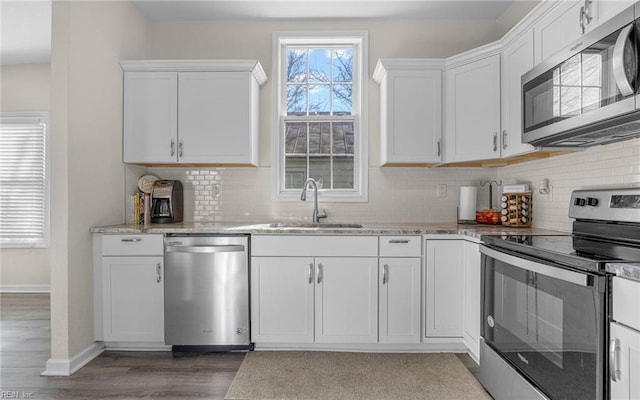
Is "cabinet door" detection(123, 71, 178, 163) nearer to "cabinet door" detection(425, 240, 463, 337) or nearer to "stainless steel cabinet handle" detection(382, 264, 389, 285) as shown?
"stainless steel cabinet handle" detection(382, 264, 389, 285)

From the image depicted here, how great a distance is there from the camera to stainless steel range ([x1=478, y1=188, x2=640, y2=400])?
4.35 ft

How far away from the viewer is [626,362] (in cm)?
121

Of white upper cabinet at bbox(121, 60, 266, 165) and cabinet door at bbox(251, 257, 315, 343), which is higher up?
Result: white upper cabinet at bbox(121, 60, 266, 165)

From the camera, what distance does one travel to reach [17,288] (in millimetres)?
4465

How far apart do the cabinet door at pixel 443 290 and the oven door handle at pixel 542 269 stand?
50 centimetres

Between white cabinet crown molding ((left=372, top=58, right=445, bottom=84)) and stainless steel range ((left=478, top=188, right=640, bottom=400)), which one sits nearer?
stainless steel range ((left=478, top=188, right=640, bottom=400))

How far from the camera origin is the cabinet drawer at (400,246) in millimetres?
2650

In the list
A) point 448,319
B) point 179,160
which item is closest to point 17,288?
point 179,160

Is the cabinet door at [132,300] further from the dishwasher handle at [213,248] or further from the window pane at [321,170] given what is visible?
the window pane at [321,170]

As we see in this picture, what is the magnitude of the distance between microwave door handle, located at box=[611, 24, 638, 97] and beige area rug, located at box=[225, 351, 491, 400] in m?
1.71

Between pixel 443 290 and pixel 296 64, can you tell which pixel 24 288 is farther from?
pixel 443 290

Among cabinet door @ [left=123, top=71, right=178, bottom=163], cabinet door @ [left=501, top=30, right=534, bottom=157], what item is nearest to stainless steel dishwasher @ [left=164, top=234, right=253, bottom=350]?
cabinet door @ [left=123, top=71, right=178, bottom=163]

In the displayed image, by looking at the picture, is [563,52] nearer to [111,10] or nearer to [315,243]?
→ [315,243]

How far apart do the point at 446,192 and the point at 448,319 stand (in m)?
1.16
